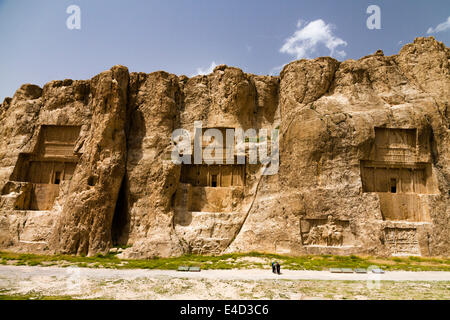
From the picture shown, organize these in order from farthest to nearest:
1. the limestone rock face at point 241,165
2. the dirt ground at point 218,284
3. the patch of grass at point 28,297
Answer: the limestone rock face at point 241,165
the dirt ground at point 218,284
the patch of grass at point 28,297

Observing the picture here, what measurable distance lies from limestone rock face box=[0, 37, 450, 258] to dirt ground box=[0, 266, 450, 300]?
516cm

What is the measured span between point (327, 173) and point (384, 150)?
4585 millimetres

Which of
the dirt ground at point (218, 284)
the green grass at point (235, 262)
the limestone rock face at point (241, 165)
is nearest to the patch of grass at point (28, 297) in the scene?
the dirt ground at point (218, 284)

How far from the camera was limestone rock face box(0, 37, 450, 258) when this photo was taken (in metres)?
20.7

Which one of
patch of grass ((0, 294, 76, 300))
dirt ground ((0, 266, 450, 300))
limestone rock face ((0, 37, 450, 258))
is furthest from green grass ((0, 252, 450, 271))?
patch of grass ((0, 294, 76, 300))

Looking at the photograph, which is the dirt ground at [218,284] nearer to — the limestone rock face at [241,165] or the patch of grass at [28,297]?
the patch of grass at [28,297]

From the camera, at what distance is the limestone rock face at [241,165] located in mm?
20719

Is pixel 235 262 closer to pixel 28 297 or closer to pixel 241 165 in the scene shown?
pixel 241 165

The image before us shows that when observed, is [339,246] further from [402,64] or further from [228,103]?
[402,64]

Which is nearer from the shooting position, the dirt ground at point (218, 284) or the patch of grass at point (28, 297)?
the patch of grass at point (28, 297)

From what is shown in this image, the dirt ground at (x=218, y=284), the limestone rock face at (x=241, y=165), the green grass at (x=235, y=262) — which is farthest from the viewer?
the limestone rock face at (x=241, y=165)

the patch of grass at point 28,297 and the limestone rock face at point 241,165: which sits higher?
the limestone rock face at point 241,165

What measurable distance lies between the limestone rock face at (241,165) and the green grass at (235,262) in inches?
37.9
